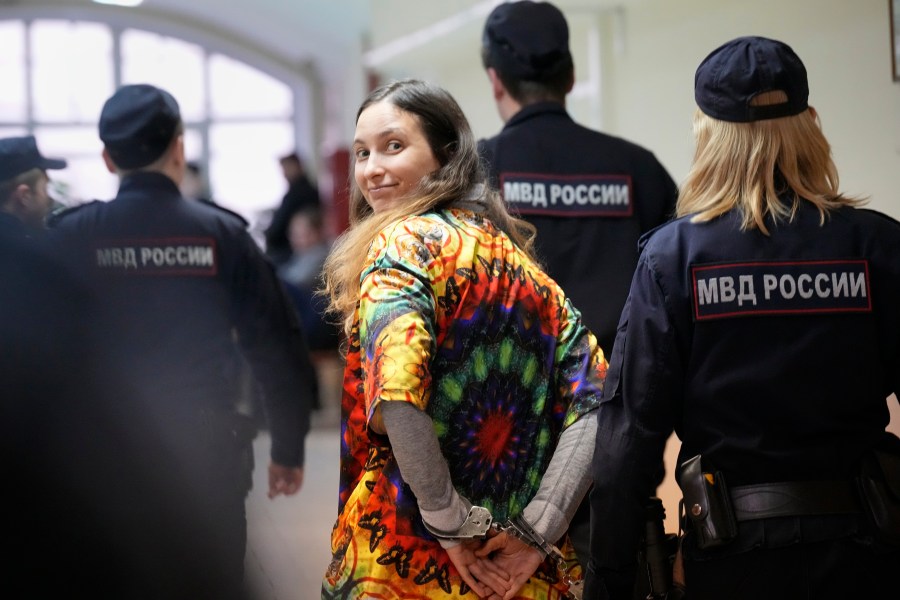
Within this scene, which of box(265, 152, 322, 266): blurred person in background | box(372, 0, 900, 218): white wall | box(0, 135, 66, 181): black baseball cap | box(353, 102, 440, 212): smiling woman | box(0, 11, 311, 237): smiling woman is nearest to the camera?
box(353, 102, 440, 212): smiling woman

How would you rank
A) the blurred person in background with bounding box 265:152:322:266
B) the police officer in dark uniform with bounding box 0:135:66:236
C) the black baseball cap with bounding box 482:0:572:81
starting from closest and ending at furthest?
the police officer in dark uniform with bounding box 0:135:66:236, the black baseball cap with bounding box 482:0:572:81, the blurred person in background with bounding box 265:152:322:266

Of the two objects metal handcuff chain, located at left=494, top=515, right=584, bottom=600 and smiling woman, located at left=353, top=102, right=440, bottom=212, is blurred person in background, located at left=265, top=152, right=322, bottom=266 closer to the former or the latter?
smiling woman, located at left=353, top=102, right=440, bottom=212

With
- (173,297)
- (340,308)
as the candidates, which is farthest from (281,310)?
(340,308)

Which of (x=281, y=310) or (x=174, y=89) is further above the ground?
(x=174, y=89)

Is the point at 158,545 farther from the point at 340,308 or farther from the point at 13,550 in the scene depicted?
the point at 340,308

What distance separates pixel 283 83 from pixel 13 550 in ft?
47.4

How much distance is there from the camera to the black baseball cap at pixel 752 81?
5.92ft

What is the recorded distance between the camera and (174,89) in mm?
14961

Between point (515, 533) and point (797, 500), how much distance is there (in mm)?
413

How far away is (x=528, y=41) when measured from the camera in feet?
8.97

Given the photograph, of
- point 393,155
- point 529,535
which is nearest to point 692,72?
point 393,155

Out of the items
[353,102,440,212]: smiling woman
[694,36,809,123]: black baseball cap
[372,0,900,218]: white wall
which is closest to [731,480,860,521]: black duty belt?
[694,36,809,123]: black baseball cap

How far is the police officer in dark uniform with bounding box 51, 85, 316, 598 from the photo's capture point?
8.75ft

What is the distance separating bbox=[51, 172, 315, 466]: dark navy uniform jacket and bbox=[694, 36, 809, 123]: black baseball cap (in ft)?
4.39
